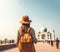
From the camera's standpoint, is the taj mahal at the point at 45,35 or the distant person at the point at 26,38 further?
the taj mahal at the point at 45,35

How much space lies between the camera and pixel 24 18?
5223mm

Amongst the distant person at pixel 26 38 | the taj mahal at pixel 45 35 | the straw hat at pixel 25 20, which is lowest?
the taj mahal at pixel 45 35

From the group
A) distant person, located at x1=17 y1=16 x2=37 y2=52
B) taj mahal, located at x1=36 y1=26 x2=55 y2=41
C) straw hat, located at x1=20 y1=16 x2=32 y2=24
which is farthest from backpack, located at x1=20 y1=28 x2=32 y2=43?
taj mahal, located at x1=36 y1=26 x2=55 y2=41

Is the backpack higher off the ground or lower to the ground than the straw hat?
lower

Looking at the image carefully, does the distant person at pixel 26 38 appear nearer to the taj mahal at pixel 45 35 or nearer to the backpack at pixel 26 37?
the backpack at pixel 26 37

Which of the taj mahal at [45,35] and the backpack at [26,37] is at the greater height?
the backpack at [26,37]

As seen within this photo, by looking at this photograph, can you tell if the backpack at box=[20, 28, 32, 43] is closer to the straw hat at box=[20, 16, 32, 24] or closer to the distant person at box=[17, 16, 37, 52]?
the distant person at box=[17, 16, 37, 52]

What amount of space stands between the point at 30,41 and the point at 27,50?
0.24 m

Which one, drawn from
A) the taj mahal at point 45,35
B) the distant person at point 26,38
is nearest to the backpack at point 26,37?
the distant person at point 26,38

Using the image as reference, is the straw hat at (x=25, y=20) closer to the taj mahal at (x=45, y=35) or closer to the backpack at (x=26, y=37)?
the backpack at (x=26, y=37)

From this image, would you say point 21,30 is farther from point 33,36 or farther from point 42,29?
point 42,29

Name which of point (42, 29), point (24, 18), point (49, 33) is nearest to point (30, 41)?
point (24, 18)

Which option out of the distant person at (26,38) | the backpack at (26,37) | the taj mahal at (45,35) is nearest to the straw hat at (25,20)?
the distant person at (26,38)

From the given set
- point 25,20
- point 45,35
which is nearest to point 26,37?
point 25,20
